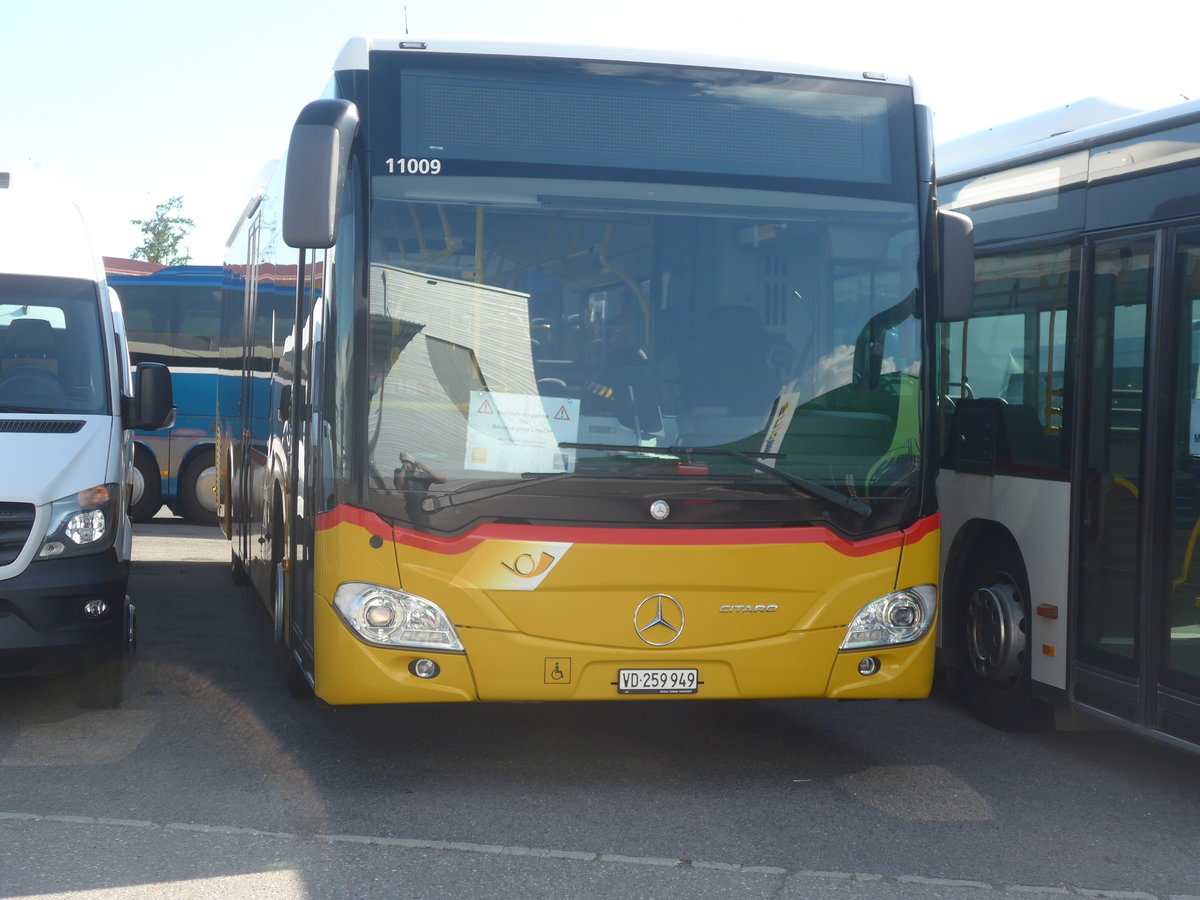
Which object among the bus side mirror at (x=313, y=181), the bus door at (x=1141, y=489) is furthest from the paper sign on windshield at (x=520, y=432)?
the bus door at (x=1141, y=489)

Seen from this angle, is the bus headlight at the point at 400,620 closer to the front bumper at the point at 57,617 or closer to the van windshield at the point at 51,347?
the front bumper at the point at 57,617

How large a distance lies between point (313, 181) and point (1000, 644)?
13.4 feet

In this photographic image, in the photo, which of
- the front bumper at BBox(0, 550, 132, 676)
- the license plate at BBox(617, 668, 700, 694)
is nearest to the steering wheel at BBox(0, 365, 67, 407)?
the front bumper at BBox(0, 550, 132, 676)

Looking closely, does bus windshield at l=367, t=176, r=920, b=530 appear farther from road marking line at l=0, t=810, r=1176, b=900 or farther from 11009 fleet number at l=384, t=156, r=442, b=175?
road marking line at l=0, t=810, r=1176, b=900

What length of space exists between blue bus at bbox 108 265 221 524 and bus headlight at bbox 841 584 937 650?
1296cm

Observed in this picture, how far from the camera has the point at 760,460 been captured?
20.0ft

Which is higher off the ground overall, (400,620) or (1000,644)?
(400,620)

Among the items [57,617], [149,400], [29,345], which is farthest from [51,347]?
[57,617]

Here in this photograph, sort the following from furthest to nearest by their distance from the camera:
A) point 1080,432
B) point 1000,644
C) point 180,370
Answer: point 180,370, point 1000,644, point 1080,432

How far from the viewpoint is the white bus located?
6.38 metres

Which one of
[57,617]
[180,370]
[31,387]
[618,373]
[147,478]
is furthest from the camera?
[180,370]

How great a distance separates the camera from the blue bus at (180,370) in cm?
1847

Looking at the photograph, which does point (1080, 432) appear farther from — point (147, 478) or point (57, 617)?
point (147, 478)

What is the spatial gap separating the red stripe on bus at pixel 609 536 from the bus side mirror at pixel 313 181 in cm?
108
